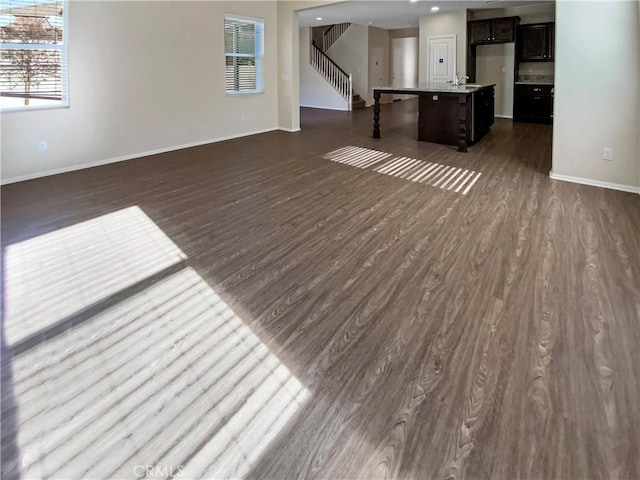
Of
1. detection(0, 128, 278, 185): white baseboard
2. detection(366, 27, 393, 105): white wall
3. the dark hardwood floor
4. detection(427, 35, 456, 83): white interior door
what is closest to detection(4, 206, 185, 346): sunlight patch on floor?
the dark hardwood floor

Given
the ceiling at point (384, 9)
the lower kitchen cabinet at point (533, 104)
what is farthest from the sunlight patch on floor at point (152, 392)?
the lower kitchen cabinet at point (533, 104)

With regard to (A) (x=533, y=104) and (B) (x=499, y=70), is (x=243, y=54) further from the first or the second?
(A) (x=533, y=104)

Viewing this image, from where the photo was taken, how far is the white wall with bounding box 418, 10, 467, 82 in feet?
35.0

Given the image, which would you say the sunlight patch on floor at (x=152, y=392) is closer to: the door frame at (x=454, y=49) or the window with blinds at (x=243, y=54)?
the window with blinds at (x=243, y=54)

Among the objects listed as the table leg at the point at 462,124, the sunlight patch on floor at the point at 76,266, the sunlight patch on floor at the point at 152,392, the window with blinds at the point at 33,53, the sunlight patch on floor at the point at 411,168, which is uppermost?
the window with blinds at the point at 33,53

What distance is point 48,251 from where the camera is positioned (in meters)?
3.40

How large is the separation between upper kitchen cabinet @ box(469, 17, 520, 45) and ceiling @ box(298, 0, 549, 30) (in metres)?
0.32

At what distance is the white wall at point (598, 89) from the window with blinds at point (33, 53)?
587cm

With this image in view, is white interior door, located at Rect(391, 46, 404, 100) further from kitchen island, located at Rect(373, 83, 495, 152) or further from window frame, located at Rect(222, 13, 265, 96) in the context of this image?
kitchen island, located at Rect(373, 83, 495, 152)

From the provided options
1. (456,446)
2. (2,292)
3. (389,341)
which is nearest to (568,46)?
(389,341)

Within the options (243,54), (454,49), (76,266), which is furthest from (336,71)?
(76,266)

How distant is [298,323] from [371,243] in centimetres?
127

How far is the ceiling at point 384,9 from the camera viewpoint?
925 centimetres

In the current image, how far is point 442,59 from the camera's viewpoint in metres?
11.3
